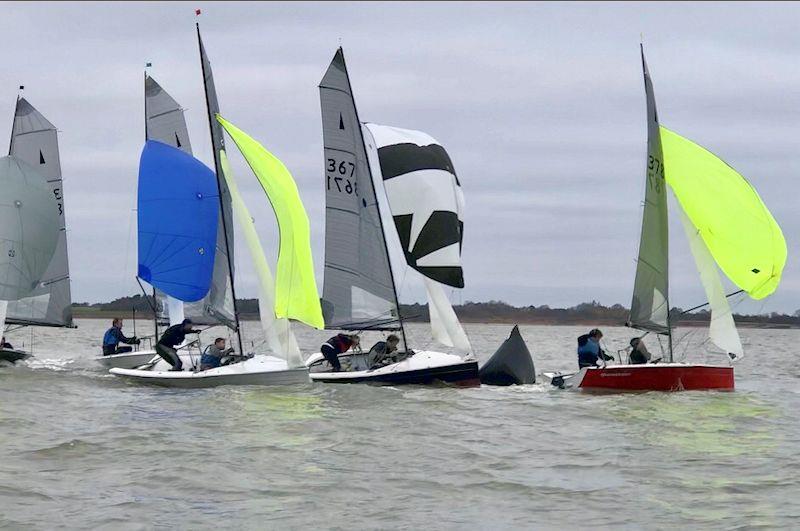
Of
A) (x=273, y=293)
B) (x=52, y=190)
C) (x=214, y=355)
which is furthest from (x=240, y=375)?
(x=52, y=190)

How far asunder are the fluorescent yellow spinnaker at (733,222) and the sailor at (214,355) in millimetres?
9205

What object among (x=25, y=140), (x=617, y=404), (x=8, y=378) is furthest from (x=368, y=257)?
(x=25, y=140)

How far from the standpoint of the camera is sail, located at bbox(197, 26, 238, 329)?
79.5ft

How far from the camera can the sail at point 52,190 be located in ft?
103

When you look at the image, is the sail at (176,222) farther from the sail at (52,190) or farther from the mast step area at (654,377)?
the mast step area at (654,377)

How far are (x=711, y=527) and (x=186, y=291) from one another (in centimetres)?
1512

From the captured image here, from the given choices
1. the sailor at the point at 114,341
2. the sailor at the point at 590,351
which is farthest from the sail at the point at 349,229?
the sailor at the point at 114,341

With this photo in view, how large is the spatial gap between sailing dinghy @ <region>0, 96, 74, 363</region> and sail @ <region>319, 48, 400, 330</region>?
25.8 ft

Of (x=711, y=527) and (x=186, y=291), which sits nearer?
(x=711, y=527)

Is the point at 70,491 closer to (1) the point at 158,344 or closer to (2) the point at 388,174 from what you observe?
(1) the point at 158,344

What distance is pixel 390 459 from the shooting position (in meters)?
14.6

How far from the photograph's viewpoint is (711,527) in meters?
11.2

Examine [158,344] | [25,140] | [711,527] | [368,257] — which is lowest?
[711,527]

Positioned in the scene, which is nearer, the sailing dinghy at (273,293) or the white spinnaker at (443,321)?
the sailing dinghy at (273,293)
